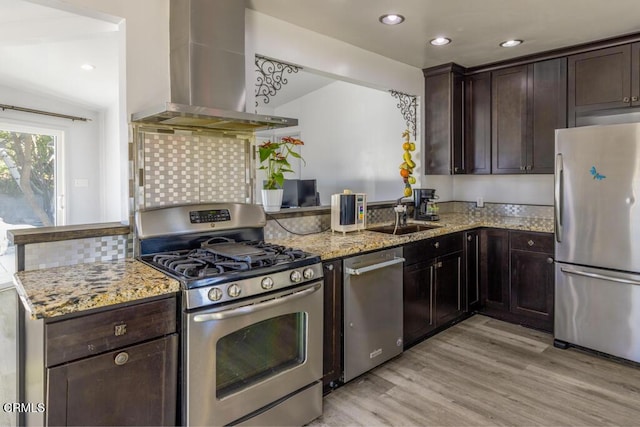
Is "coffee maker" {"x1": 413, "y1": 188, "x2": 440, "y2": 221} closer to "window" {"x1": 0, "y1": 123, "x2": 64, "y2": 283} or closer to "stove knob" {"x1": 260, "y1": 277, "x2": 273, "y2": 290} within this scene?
"stove knob" {"x1": 260, "y1": 277, "x2": 273, "y2": 290}

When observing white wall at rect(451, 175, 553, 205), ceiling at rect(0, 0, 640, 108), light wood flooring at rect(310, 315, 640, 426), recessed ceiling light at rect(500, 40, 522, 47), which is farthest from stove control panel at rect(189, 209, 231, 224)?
white wall at rect(451, 175, 553, 205)

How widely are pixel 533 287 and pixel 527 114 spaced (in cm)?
158

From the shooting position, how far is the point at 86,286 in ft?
4.98

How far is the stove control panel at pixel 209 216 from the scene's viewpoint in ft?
7.16

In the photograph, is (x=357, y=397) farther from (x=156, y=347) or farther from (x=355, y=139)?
(x=355, y=139)

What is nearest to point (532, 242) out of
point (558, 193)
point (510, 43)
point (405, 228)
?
point (558, 193)

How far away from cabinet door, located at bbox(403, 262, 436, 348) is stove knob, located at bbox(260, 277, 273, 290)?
1.28 metres

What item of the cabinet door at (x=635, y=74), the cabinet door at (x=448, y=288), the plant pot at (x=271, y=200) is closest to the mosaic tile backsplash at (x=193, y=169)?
the plant pot at (x=271, y=200)

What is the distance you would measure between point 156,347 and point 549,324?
3102 mm

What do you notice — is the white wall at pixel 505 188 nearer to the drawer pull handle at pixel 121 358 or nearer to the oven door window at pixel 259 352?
the oven door window at pixel 259 352

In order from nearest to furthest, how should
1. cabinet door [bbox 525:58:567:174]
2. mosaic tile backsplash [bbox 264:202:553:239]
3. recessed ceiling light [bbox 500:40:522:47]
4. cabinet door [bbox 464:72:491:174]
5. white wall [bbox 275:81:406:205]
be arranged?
mosaic tile backsplash [bbox 264:202:553:239] → recessed ceiling light [bbox 500:40:522:47] → cabinet door [bbox 525:58:567:174] → cabinet door [bbox 464:72:491:174] → white wall [bbox 275:81:406:205]

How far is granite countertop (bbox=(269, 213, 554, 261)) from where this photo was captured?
7.73ft

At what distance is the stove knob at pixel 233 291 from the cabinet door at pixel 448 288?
189cm

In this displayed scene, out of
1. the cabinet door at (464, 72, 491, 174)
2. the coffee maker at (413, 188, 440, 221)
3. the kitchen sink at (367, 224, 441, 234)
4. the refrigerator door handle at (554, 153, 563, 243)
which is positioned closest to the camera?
the refrigerator door handle at (554, 153, 563, 243)
